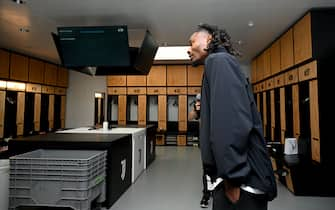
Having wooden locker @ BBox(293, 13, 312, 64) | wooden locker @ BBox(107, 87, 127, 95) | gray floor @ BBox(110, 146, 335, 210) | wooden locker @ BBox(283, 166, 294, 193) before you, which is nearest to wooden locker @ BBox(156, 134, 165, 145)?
wooden locker @ BBox(107, 87, 127, 95)

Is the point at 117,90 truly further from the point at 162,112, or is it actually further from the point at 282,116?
the point at 282,116

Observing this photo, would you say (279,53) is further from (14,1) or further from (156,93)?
(14,1)

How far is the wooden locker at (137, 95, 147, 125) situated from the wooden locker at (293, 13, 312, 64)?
18.7 feet

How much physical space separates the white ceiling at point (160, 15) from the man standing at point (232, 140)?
10.4ft

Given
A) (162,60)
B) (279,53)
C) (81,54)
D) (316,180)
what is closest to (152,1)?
(81,54)

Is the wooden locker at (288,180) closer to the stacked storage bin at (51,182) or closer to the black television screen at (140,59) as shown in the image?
the stacked storage bin at (51,182)

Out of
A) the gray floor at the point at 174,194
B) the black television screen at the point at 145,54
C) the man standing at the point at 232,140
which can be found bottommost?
the gray floor at the point at 174,194

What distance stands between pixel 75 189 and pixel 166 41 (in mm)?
4585

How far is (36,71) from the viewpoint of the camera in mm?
8055

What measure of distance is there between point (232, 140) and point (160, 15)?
3993 mm

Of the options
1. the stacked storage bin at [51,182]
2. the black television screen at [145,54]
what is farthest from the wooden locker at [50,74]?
the stacked storage bin at [51,182]

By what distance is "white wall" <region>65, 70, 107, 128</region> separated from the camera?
9734mm

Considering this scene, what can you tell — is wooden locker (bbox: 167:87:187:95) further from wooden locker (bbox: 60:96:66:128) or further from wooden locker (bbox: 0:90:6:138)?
wooden locker (bbox: 0:90:6:138)

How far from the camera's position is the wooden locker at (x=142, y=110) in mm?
9219
